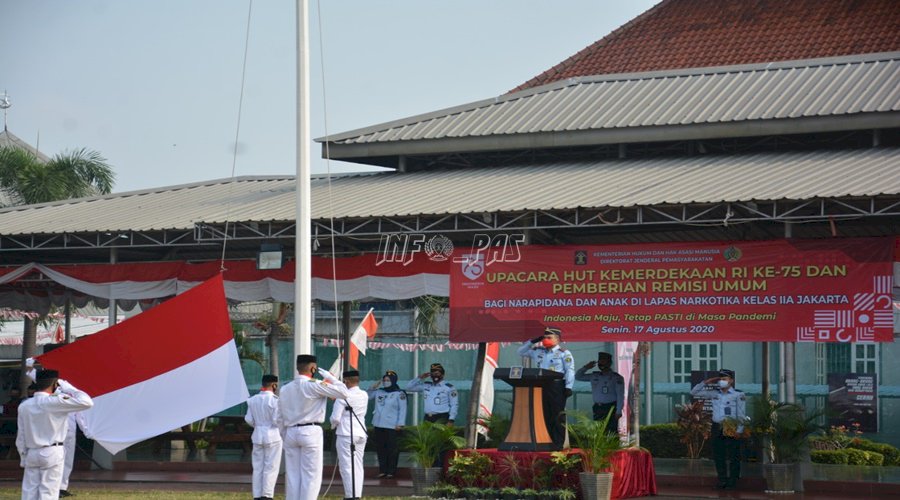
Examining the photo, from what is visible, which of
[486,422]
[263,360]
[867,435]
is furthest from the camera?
[263,360]

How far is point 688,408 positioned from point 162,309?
952 cm

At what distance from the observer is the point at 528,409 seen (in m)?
15.8

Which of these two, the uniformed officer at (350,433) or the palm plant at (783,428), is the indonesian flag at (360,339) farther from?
the palm plant at (783,428)

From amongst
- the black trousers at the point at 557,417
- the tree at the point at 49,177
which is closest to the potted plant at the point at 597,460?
the black trousers at the point at 557,417

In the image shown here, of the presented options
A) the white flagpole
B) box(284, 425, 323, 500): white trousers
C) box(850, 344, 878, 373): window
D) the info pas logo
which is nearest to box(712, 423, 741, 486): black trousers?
the info pas logo

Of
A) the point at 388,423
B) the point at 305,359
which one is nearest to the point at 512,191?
the point at 388,423

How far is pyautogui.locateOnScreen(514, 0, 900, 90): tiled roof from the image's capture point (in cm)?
3850

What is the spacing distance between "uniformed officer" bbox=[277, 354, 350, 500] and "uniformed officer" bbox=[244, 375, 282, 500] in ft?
5.63

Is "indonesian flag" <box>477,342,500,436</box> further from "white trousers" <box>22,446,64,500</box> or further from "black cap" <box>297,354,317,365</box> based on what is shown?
"white trousers" <box>22,446,64,500</box>

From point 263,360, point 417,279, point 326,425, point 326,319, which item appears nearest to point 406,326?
point 326,319

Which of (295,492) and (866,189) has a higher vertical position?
(866,189)

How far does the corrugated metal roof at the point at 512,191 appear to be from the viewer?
17.1m

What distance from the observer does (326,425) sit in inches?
1022

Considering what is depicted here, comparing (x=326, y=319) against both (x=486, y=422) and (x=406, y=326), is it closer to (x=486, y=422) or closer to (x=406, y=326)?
(x=406, y=326)
